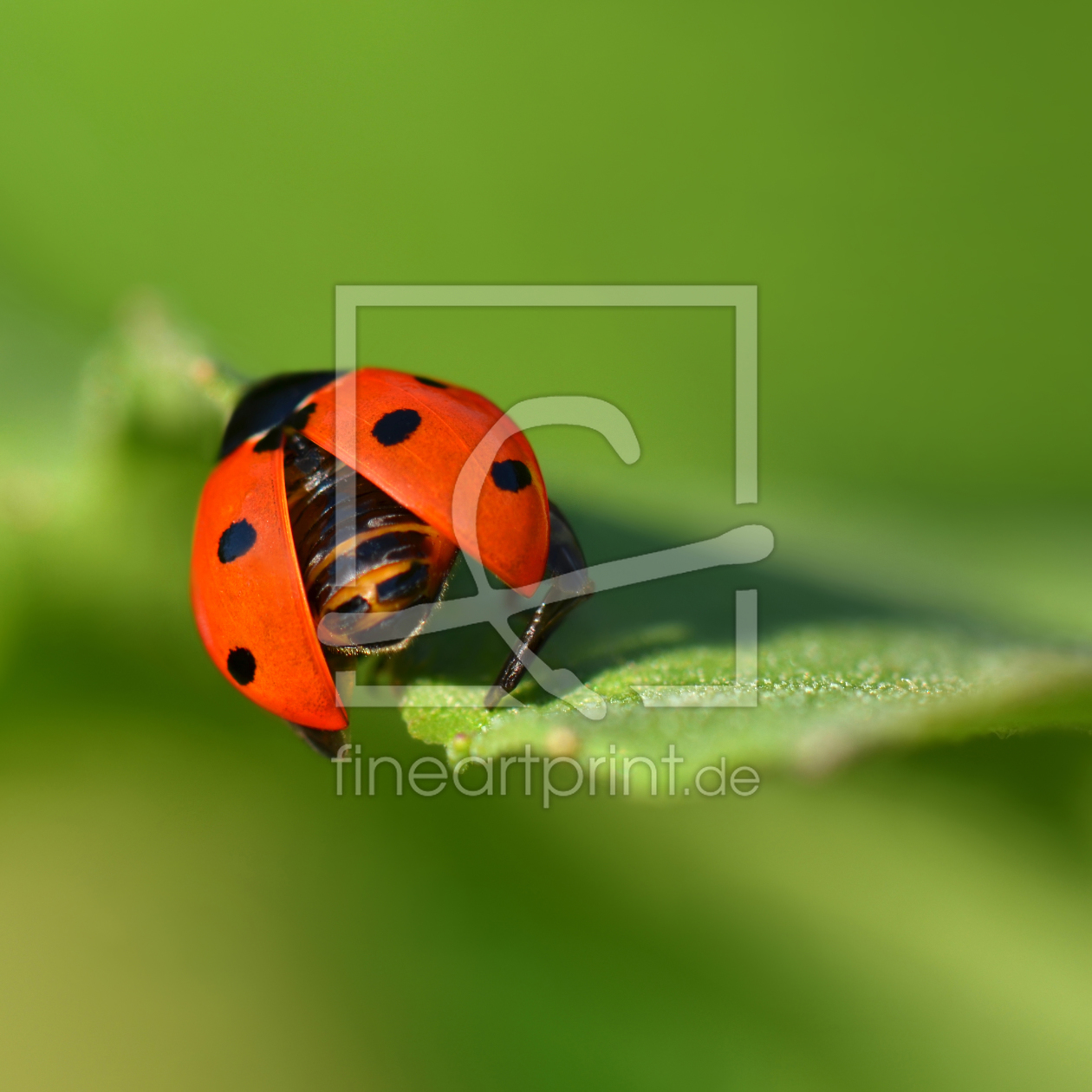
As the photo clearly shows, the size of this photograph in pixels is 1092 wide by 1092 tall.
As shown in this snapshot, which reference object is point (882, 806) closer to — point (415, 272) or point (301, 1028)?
point (301, 1028)

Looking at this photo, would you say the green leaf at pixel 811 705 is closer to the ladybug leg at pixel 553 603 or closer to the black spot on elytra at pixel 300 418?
the ladybug leg at pixel 553 603

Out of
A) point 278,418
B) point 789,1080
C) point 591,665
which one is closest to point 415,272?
point 278,418

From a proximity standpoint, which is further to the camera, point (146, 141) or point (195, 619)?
point (146, 141)

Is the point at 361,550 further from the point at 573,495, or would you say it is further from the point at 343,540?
the point at 573,495

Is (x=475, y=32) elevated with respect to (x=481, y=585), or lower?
elevated
